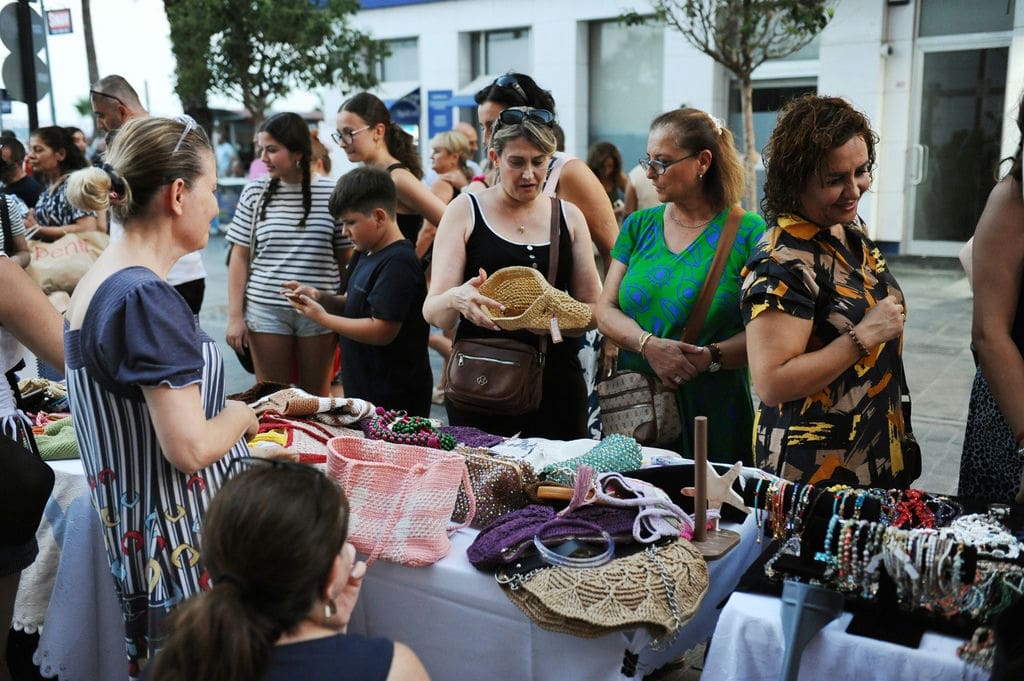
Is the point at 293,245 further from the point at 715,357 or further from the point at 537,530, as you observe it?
the point at 537,530

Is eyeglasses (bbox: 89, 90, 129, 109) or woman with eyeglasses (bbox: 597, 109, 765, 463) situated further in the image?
eyeglasses (bbox: 89, 90, 129, 109)

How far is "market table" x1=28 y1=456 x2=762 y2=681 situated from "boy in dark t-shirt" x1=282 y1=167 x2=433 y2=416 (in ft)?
4.79

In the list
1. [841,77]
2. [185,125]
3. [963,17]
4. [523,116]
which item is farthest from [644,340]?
[963,17]

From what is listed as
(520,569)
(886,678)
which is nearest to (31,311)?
(520,569)

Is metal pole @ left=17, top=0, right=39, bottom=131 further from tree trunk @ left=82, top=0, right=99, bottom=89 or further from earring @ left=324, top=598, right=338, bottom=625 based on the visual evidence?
earring @ left=324, top=598, right=338, bottom=625

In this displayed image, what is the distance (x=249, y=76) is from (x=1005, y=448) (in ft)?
48.9

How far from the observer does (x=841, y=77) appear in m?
14.0

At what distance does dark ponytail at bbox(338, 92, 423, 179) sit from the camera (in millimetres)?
4754

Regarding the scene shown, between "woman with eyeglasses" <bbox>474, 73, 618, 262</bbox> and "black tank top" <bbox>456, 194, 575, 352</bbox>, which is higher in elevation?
"woman with eyeglasses" <bbox>474, 73, 618, 262</bbox>

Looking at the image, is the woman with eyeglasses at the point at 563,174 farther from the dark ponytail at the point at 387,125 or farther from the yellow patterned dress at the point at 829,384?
the yellow patterned dress at the point at 829,384

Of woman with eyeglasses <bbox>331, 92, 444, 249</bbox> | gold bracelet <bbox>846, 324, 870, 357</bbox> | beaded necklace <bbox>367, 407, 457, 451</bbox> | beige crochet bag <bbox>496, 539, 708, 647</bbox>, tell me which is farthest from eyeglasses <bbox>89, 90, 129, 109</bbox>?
gold bracelet <bbox>846, 324, 870, 357</bbox>

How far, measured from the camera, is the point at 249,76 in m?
15.5

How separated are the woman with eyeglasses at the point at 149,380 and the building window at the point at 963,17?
44.2ft

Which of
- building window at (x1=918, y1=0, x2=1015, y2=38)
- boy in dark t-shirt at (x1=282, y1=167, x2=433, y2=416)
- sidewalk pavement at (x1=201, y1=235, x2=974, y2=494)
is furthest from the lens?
building window at (x1=918, y1=0, x2=1015, y2=38)
